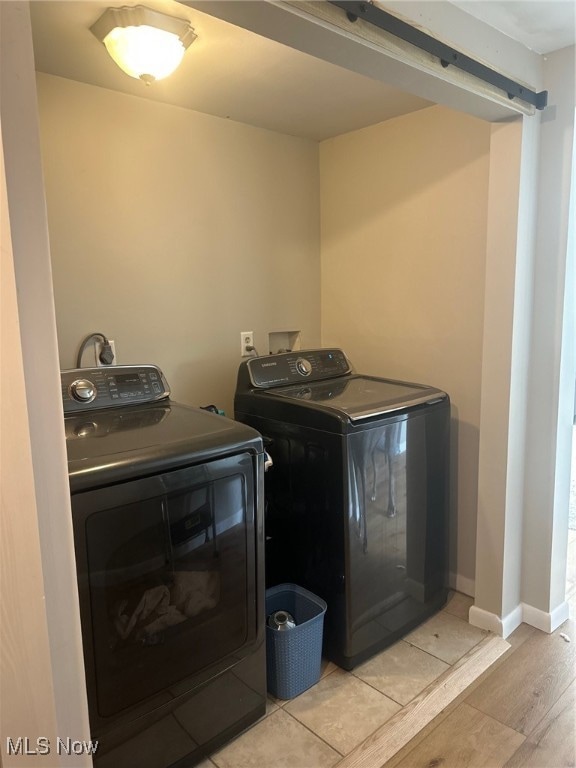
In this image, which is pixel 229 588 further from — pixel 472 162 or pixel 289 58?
pixel 472 162

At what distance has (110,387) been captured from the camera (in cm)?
183

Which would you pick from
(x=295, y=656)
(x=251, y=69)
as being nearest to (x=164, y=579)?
(x=295, y=656)

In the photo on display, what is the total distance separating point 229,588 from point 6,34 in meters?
1.40

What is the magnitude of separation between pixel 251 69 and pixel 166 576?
166 centimetres

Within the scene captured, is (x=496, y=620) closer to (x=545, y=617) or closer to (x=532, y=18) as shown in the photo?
(x=545, y=617)

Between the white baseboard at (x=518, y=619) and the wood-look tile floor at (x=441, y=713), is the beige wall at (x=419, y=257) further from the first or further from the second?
the wood-look tile floor at (x=441, y=713)

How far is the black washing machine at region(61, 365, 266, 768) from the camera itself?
4.30 ft

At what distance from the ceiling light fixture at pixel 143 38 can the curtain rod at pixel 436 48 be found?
21.8 inches

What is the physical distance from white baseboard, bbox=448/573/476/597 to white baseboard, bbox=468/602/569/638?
20cm

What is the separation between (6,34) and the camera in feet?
2.68

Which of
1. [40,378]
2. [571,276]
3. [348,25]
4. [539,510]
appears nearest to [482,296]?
[571,276]

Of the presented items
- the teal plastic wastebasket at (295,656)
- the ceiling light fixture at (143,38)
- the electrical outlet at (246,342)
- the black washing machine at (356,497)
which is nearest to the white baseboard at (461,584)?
the black washing machine at (356,497)

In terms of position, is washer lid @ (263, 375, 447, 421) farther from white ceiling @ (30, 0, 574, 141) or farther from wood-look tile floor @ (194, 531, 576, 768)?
white ceiling @ (30, 0, 574, 141)

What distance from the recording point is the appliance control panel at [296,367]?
87.7 inches
